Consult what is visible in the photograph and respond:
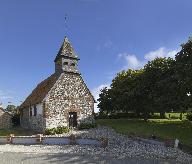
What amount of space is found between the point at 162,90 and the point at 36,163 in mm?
30842

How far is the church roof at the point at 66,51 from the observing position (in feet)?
152

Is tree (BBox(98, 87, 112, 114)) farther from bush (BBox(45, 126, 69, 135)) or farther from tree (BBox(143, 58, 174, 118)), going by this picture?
bush (BBox(45, 126, 69, 135))

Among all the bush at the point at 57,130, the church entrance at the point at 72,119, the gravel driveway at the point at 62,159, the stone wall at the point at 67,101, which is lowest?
the gravel driveway at the point at 62,159

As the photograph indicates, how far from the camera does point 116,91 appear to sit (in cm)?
6125

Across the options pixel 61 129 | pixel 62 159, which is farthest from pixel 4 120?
pixel 62 159

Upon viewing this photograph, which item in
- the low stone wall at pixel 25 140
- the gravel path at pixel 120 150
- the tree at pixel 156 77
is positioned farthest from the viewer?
the tree at pixel 156 77

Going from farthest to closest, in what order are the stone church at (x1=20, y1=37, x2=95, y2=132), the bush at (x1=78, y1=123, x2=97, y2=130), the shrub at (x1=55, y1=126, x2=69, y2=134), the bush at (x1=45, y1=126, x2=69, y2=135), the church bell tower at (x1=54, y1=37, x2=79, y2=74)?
the church bell tower at (x1=54, y1=37, x2=79, y2=74), the bush at (x1=78, y1=123, x2=97, y2=130), the stone church at (x1=20, y1=37, x2=95, y2=132), the shrub at (x1=55, y1=126, x2=69, y2=134), the bush at (x1=45, y1=126, x2=69, y2=135)

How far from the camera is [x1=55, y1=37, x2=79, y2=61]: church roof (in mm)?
46406

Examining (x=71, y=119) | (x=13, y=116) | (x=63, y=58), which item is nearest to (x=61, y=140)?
(x=71, y=119)

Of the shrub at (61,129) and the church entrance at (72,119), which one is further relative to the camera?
the church entrance at (72,119)

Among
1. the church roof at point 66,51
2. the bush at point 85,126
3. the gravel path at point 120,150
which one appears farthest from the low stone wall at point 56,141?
the church roof at point 66,51

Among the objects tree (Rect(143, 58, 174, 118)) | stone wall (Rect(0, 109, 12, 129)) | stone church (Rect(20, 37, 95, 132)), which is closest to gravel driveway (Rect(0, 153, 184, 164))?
stone church (Rect(20, 37, 95, 132))

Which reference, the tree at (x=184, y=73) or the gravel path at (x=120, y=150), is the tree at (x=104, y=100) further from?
the gravel path at (x=120, y=150)

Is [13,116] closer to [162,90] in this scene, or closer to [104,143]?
[162,90]
